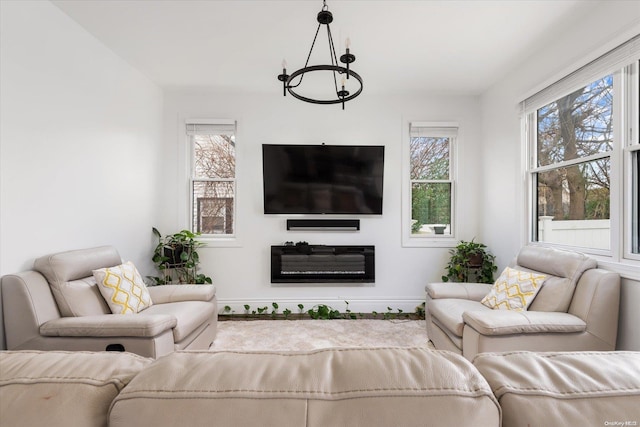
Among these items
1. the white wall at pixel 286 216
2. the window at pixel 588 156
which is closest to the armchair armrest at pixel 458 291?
the window at pixel 588 156

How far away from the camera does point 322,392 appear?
1.71 ft

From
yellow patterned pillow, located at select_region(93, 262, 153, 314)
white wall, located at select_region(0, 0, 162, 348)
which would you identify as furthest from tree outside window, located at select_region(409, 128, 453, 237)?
white wall, located at select_region(0, 0, 162, 348)

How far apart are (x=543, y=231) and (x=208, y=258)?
3.67 m

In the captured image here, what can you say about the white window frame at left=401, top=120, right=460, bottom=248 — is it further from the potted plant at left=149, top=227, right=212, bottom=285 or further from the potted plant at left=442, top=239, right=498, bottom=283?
the potted plant at left=149, top=227, right=212, bottom=285

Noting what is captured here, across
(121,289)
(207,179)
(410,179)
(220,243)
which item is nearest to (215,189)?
(207,179)

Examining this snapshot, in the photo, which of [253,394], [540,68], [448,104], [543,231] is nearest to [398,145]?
[448,104]

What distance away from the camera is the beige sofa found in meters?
0.50

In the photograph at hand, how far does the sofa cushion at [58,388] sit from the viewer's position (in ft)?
1.69

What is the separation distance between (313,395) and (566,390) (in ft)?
1.47

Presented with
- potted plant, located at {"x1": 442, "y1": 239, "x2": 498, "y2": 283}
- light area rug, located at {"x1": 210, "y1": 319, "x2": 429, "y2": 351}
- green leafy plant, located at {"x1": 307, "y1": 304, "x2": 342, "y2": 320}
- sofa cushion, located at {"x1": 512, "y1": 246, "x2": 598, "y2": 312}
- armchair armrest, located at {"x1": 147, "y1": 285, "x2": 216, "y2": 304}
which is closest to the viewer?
sofa cushion, located at {"x1": 512, "y1": 246, "x2": 598, "y2": 312}

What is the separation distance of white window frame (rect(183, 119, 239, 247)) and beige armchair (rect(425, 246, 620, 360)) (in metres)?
2.65

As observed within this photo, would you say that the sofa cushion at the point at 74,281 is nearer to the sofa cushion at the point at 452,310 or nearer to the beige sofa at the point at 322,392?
the beige sofa at the point at 322,392

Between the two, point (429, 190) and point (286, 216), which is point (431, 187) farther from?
point (286, 216)

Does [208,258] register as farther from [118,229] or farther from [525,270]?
[525,270]
